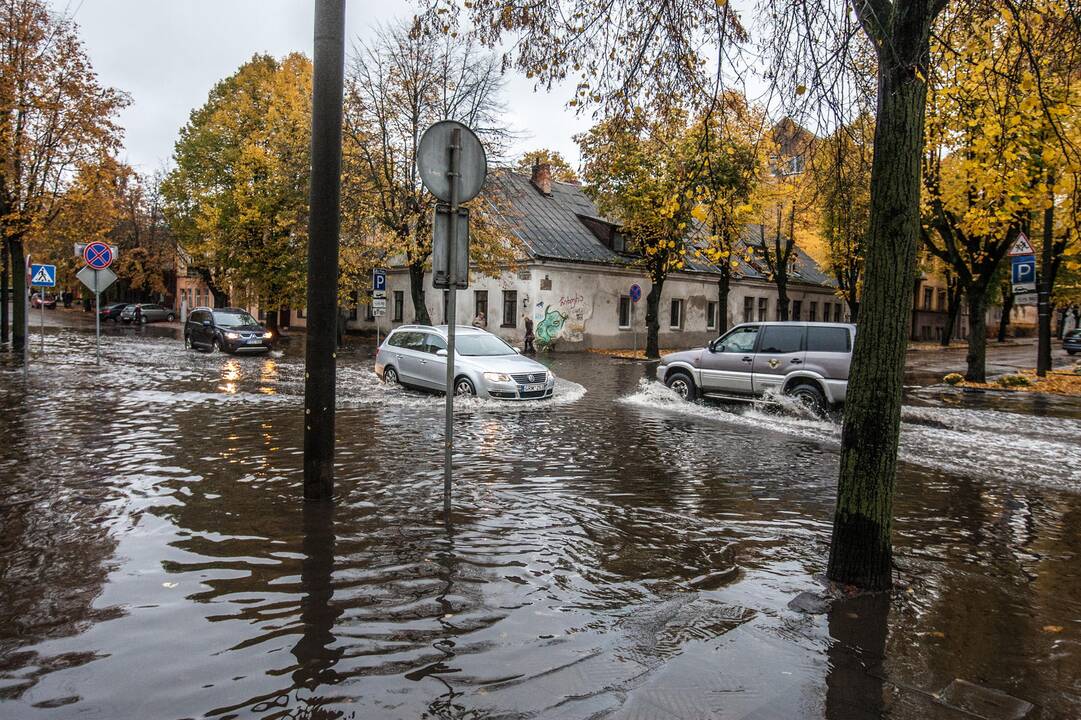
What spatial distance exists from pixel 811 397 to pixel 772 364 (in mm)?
1014

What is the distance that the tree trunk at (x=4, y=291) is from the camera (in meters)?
25.3

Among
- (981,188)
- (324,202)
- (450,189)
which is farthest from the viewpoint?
(981,188)

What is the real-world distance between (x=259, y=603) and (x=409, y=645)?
106cm

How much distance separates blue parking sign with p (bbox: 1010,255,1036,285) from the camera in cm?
1717

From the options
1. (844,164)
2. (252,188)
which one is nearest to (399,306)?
(252,188)

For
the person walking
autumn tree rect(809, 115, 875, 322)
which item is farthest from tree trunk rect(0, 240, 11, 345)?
autumn tree rect(809, 115, 875, 322)

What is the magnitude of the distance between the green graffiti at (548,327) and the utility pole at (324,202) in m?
26.7

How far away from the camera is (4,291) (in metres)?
24.7

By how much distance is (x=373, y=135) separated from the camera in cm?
2612

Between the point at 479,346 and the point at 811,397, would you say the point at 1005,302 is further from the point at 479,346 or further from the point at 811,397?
the point at 479,346

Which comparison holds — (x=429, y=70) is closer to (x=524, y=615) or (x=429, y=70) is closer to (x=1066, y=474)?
(x=1066, y=474)

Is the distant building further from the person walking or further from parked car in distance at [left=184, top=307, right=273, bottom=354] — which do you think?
parked car in distance at [left=184, top=307, right=273, bottom=354]

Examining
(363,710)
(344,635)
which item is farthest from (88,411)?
(363,710)

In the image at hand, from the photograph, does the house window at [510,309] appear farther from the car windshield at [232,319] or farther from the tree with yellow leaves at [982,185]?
the tree with yellow leaves at [982,185]
